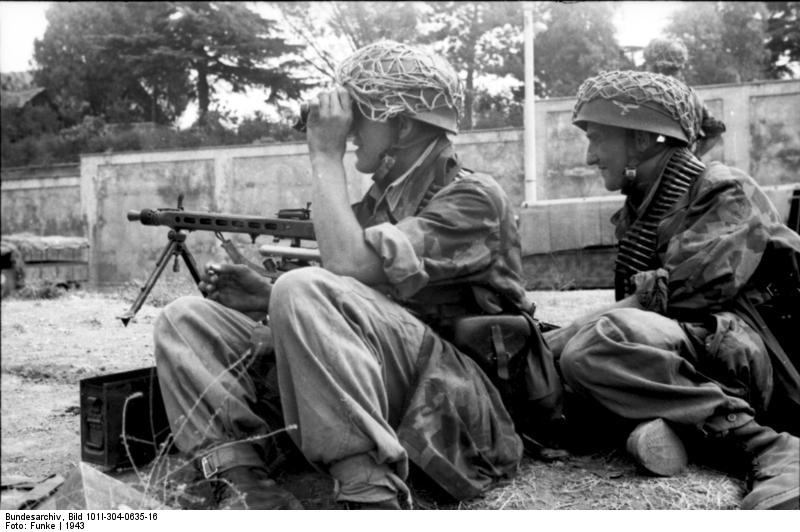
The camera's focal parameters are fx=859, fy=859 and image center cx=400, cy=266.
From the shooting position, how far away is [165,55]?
5672 mm

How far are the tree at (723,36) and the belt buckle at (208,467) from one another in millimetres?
10989

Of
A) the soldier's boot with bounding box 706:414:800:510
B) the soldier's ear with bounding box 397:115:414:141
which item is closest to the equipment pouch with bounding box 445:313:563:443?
the soldier's boot with bounding box 706:414:800:510

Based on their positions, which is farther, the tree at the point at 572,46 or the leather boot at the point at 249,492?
the tree at the point at 572,46

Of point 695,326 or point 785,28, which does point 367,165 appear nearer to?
point 695,326

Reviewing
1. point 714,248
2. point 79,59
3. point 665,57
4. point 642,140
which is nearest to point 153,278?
point 79,59

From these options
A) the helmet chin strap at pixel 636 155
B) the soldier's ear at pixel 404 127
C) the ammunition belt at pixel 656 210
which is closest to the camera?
the soldier's ear at pixel 404 127

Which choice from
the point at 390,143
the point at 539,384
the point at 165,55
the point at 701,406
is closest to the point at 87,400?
the point at 390,143

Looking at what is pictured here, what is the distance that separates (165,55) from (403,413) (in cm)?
373

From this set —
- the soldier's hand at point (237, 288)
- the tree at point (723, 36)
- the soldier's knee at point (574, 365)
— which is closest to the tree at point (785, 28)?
the tree at point (723, 36)

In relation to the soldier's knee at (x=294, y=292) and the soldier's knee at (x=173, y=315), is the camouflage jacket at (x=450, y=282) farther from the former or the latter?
the soldier's knee at (x=173, y=315)

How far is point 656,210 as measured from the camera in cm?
354

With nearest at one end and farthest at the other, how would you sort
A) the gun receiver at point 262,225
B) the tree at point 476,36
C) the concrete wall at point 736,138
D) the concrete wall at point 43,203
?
1. the gun receiver at point 262,225
2. the tree at point 476,36
3. the concrete wall at point 736,138
4. the concrete wall at point 43,203

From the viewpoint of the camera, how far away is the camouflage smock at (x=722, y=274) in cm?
310

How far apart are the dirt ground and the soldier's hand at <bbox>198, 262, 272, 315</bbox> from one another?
0.66m
